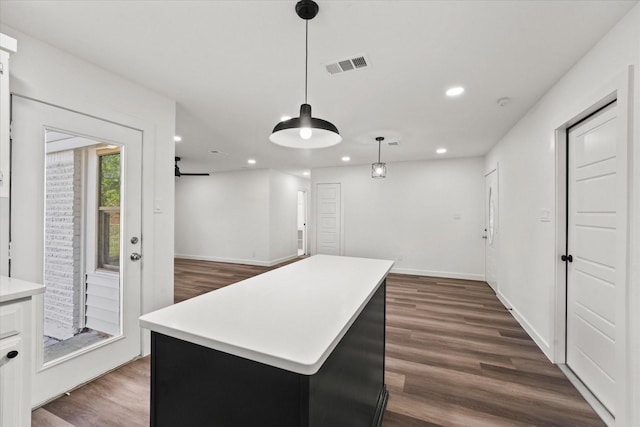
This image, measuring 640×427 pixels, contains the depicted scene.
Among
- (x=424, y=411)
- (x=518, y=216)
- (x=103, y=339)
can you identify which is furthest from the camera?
(x=518, y=216)

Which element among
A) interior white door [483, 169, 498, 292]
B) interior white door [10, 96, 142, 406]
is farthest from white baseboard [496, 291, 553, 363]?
interior white door [10, 96, 142, 406]

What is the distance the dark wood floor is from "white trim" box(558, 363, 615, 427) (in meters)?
0.03

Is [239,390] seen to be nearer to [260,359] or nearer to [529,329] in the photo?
[260,359]

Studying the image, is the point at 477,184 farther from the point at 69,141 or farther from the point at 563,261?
the point at 69,141

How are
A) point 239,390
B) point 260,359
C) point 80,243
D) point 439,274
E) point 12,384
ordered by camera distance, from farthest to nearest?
point 439,274, point 80,243, point 12,384, point 239,390, point 260,359

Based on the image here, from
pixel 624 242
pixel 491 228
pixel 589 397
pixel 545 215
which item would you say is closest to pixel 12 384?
pixel 624 242

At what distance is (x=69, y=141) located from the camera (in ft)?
6.55

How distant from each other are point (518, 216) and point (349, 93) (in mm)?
2554

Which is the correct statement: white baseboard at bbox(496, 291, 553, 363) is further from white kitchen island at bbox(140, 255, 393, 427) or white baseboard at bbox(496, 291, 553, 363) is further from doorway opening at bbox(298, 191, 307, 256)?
doorway opening at bbox(298, 191, 307, 256)

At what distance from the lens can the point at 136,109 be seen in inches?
95.1

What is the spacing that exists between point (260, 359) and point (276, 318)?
0.84 feet

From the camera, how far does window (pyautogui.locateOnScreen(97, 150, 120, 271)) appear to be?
7.21ft

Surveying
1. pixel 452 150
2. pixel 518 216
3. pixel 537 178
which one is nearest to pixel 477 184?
pixel 452 150

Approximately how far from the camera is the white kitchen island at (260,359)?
0.82 meters
